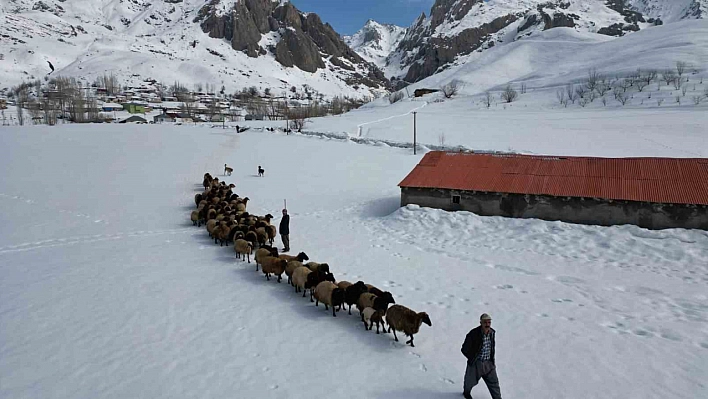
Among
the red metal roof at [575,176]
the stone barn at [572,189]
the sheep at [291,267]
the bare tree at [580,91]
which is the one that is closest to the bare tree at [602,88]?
the bare tree at [580,91]

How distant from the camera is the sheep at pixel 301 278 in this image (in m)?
10.9

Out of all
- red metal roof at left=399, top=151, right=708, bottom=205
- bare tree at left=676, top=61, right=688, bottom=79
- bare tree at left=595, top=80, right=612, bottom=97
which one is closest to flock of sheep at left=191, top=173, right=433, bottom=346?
red metal roof at left=399, top=151, right=708, bottom=205

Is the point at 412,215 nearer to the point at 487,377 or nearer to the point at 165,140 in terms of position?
the point at 487,377

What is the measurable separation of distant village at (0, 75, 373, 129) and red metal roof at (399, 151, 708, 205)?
9021cm

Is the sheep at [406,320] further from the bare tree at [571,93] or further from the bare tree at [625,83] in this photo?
the bare tree at [625,83]

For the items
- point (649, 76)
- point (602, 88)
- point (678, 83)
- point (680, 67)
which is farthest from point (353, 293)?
point (680, 67)

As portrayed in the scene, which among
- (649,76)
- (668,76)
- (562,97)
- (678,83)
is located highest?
(649,76)

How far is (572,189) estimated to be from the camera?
16328 millimetres

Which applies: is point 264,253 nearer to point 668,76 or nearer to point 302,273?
point 302,273

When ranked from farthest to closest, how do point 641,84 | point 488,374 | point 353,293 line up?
1. point 641,84
2. point 353,293
3. point 488,374

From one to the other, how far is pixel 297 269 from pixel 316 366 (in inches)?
148

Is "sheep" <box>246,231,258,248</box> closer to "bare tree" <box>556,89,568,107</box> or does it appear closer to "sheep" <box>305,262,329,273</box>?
"sheep" <box>305,262,329,273</box>

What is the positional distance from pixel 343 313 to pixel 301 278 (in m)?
1.62

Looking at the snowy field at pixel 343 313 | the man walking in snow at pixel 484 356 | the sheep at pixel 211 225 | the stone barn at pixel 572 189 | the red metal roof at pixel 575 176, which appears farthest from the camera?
the sheep at pixel 211 225
